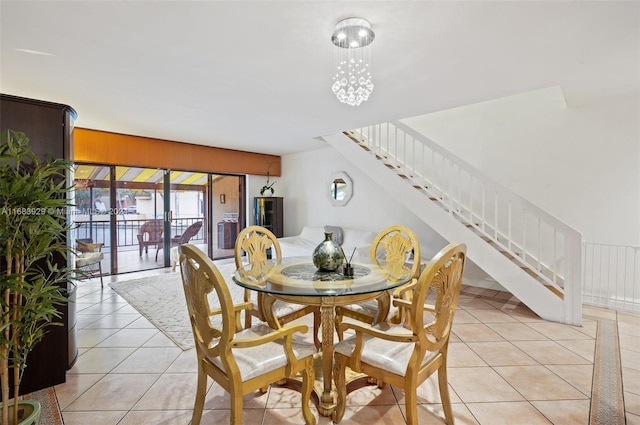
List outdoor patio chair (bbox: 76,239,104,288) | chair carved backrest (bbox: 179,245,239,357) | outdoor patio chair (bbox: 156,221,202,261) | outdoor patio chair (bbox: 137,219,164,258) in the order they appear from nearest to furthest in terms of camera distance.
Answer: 1. chair carved backrest (bbox: 179,245,239,357)
2. outdoor patio chair (bbox: 76,239,104,288)
3. outdoor patio chair (bbox: 137,219,164,258)
4. outdoor patio chair (bbox: 156,221,202,261)

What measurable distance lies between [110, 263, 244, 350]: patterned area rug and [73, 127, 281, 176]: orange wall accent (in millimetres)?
1997

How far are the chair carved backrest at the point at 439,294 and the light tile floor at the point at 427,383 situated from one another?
2.05 ft

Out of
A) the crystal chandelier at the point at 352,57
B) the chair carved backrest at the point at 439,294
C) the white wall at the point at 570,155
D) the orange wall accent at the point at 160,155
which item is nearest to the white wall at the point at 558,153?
the white wall at the point at 570,155

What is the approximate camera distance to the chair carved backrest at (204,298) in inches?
54.1

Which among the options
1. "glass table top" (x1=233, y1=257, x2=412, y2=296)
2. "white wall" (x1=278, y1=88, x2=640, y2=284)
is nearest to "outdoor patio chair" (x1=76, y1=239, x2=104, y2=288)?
"glass table top" (x1=233, y1=257, x2=412, y2=296)

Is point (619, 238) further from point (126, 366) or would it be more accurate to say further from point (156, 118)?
point (156, 118)

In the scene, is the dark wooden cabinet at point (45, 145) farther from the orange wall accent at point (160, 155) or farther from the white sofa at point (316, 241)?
the white sofa at point (316, 241)

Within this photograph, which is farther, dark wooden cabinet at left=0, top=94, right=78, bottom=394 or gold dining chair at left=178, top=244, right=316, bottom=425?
dark wooden cabinet at left=0, top=94, right=78, bottom=394

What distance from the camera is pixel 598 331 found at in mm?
3033

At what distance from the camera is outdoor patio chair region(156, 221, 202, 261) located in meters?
6.05

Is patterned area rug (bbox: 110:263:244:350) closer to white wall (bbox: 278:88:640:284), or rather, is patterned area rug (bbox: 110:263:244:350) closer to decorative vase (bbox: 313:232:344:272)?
decorative vase (bbox: 313:232:344:272)

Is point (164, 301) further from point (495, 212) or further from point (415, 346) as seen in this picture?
point (495, 212)

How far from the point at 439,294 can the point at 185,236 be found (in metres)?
5.84

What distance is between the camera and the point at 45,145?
2.13 m
